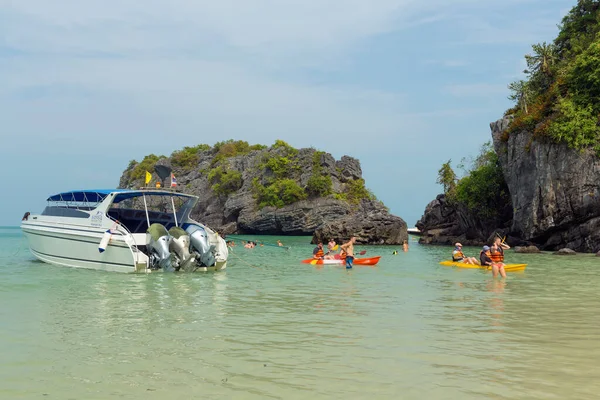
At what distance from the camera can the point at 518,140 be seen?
1767 inches

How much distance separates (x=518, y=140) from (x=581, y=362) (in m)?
39.8

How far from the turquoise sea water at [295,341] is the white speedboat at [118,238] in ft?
8.45

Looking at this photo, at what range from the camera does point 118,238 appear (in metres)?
21.0

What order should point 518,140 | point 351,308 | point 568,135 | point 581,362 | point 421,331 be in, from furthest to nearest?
point 518,140, point 568,135, point 351,308, point 421,331, point 581,362

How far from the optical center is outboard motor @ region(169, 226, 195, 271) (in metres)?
21.4

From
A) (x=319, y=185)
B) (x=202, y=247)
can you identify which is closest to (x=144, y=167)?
(x=319, y=185)

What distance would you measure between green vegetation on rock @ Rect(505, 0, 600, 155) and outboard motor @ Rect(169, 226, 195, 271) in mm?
29257

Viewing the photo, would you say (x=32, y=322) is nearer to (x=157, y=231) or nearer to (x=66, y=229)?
(x=157, y=231)

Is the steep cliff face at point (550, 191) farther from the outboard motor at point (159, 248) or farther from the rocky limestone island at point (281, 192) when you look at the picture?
the rocky limestone island at point (281, 192)

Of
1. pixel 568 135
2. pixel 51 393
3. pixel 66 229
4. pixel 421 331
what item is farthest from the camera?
pixel 568 135

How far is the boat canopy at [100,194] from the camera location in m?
22.9

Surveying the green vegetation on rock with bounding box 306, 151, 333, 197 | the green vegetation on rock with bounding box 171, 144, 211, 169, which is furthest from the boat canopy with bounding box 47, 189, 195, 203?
the green vegetation on rock with bounding box 171, 144, 211, 169

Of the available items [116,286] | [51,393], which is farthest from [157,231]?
[51,393]

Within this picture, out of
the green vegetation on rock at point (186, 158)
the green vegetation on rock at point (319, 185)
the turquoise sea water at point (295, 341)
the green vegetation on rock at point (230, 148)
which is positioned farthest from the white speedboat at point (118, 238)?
the green vegetation on rock at point (186, 158)
